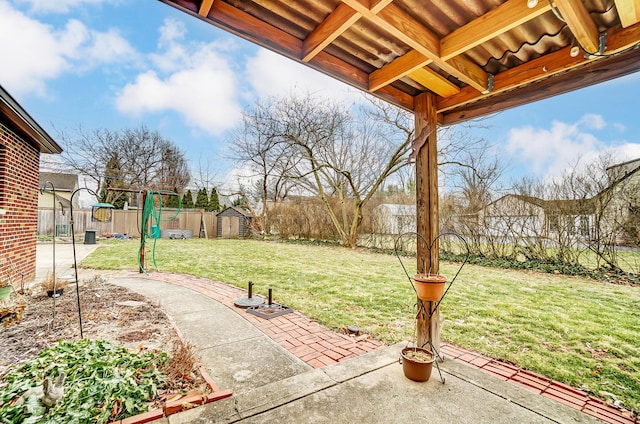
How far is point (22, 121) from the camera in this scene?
394 cm

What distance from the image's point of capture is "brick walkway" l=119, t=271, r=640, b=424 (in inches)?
75.1

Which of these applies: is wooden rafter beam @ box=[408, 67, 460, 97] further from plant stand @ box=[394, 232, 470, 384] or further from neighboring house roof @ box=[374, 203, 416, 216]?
neighboring house roof @ box=[374, 203, 416, 216]

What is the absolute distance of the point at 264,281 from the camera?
5.37 meters

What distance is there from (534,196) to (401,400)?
689 cm

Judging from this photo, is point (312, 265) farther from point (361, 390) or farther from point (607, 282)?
point (607, 282)

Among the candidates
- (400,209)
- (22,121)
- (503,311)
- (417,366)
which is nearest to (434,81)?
(417,366)

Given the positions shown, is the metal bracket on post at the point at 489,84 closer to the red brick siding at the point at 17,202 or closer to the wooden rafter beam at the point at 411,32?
the wooden rafter beam at the point at 411,32

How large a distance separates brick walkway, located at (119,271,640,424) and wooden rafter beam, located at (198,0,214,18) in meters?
2.43

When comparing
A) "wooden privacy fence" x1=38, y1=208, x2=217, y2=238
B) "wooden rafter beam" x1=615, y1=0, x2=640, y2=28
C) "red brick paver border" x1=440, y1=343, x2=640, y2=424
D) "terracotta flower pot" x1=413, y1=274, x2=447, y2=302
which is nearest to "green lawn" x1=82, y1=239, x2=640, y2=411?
"red brick paver border" x1=440, y1=343, x2=640, y2=424

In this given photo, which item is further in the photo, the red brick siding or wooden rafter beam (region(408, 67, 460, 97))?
the red brick siding

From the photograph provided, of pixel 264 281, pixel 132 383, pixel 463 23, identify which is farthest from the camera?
pixel 264 281

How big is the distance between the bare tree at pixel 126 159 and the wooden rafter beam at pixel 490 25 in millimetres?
21126

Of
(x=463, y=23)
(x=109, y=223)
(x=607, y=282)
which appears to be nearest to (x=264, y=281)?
(x=463, y=23)

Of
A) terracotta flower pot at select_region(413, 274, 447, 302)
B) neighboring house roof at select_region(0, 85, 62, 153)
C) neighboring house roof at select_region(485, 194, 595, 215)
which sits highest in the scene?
neighboring house roof at select_region(0, 85, 62, 153)
